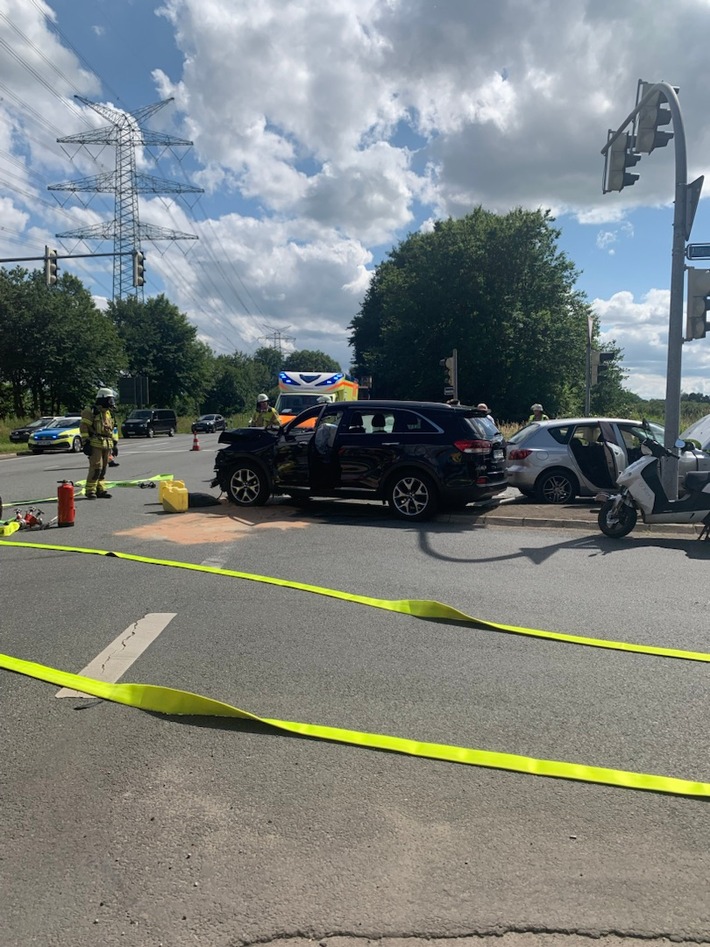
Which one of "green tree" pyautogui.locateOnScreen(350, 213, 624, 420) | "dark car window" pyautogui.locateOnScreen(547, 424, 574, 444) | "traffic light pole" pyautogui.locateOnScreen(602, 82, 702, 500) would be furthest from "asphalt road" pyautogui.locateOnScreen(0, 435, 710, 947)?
"green tree" pyautogui.locateOnScreen(350, 213, 624, 420)

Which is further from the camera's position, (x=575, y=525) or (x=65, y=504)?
(x=575, y=525)

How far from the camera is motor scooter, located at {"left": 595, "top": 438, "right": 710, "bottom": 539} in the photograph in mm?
9570

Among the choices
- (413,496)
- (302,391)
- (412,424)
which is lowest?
(413,496)

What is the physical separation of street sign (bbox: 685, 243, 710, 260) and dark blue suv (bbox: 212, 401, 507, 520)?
3.51m

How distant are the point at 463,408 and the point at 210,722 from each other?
7790mm

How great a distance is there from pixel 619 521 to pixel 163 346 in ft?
216

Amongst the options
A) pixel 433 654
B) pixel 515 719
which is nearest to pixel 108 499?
pixel 433 654

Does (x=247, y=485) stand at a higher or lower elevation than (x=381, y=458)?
lower

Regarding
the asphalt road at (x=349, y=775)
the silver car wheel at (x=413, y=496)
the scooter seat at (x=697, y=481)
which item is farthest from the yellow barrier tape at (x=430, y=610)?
the scooter seat at (x=697, y=481)

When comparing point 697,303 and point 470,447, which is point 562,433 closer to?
point 470,447

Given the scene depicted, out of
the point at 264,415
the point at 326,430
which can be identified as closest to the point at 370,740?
the point at 326,430

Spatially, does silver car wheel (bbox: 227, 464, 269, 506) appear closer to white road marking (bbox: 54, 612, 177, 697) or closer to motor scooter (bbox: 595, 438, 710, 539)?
motor scooter (bbox: 595, 438, 710, 539)

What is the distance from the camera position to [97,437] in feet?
43.5

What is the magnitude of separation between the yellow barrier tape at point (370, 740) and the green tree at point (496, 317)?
40.9 metres
